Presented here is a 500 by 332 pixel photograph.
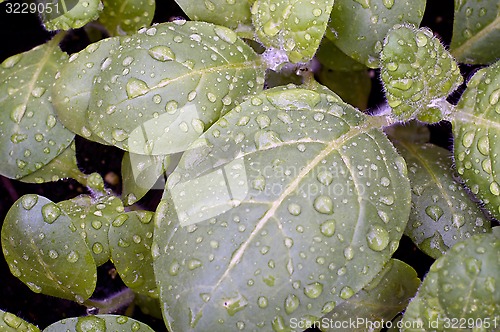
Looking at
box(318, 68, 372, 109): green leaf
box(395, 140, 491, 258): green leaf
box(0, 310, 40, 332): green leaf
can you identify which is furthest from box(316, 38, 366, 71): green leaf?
box(0, 310, 40, 332): green leaf

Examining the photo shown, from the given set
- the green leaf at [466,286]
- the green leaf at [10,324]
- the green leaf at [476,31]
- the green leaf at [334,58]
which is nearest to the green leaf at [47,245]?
the green leaf at [10,324]


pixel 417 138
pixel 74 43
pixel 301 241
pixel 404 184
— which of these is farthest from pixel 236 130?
pixel 74 43

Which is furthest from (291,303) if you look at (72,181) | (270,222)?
(72,181)

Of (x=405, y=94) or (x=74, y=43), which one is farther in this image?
(x=74, y=43)

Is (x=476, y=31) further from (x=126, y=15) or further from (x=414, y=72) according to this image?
(x=126, y=15)

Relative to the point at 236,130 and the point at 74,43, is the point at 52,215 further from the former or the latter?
the point at 74,43

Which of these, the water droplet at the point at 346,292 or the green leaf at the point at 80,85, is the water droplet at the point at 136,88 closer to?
the green leaf at the point at 80,85
